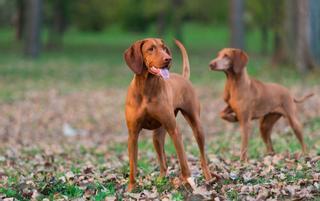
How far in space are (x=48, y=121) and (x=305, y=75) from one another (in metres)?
10.7

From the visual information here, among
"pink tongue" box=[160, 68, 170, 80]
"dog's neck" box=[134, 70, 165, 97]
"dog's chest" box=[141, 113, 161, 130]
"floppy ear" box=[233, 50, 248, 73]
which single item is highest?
"floppy ear" box=[233, 50, 248, 73]

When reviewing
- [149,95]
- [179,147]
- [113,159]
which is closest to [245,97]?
[113,159]

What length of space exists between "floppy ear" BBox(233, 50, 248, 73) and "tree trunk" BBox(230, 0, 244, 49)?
79.8 ft

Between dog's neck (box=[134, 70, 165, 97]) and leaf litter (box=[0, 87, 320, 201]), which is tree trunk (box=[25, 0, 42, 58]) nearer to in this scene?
leaf litter (box=[0, 87, 320, 201])

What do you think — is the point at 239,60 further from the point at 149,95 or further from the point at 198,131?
the point at 149,95

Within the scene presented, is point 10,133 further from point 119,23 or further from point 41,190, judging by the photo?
point 119,23

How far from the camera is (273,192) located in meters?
7.88

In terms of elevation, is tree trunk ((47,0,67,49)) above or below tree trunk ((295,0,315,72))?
above

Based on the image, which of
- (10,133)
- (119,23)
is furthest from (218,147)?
(119,23)

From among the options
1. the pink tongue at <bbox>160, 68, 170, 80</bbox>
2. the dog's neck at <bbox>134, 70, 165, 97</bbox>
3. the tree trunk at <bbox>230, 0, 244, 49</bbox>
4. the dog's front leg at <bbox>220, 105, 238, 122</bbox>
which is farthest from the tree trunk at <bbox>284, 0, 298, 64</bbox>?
the pink tongue at <bbox>160, 68, 170, 80</bbox>

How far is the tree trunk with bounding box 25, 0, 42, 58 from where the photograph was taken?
40312 mm

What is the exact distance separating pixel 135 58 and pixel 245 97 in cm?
362

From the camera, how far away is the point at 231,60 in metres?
11.4

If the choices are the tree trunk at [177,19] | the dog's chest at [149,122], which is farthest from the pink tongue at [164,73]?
the tree trunk at [177,19]
